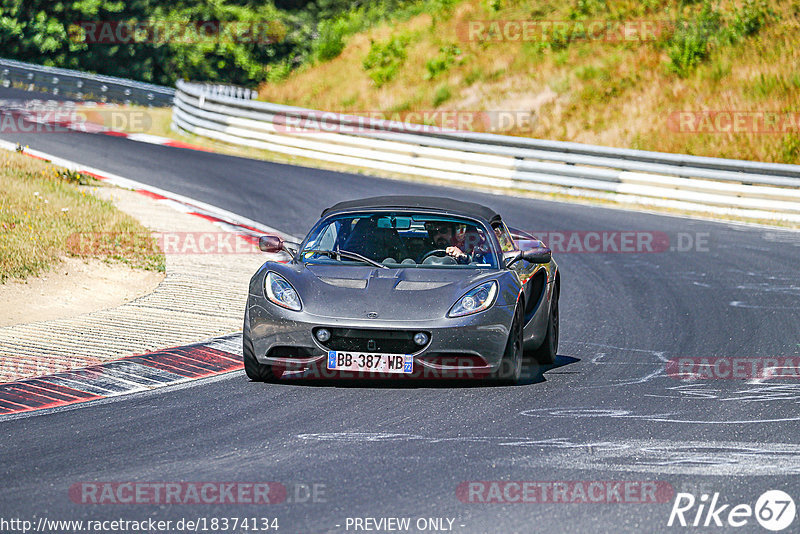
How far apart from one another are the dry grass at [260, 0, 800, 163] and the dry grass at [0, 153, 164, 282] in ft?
43.0

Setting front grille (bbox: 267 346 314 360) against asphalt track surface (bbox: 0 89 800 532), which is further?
front grille (bbox: 267 346 314 360)

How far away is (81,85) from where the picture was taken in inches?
1426

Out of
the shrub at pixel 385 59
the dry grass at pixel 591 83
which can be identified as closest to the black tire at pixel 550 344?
the dry grass at pixel 591 83

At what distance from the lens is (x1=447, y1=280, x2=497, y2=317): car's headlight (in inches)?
316

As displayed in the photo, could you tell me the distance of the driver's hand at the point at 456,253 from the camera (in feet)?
29.2

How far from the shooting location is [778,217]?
773 inches

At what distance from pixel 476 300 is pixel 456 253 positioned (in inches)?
34.3

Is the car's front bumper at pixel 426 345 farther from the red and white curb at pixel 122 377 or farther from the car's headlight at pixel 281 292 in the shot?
the red and white curb at pixel 122 377

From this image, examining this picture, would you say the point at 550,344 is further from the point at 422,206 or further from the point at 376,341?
the point at 376,341

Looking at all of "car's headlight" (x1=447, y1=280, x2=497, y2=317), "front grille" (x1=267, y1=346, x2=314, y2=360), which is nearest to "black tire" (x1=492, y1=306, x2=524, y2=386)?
"car's headlight" (x1=447, y1=280, x2=497, y2=317)

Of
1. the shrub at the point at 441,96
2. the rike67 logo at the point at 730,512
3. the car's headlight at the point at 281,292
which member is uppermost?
the shrub at the point at 441,96

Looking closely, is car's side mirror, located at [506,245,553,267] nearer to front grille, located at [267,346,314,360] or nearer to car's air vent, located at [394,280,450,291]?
car's air vent, located at [394,280,450,291]

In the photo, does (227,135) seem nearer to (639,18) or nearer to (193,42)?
(639,18)

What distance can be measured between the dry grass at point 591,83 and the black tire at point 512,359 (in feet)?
54.1
